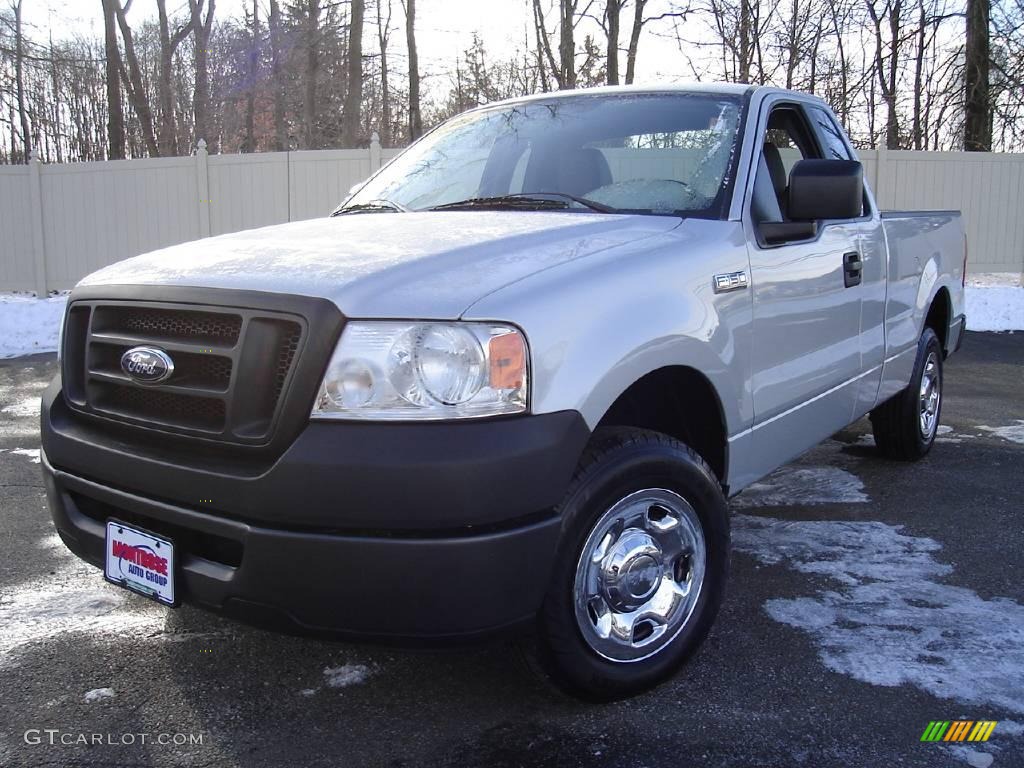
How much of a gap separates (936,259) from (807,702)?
3357mm

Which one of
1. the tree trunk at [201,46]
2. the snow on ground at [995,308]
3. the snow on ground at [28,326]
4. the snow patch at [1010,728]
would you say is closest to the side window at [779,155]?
the snow patch at [1010,728]

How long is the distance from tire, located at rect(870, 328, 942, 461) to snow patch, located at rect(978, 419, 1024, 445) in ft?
2.72

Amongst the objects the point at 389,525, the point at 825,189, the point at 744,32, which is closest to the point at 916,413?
the point at 825,189

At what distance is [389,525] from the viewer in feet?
6.86

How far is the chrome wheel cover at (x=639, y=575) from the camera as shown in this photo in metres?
2.50

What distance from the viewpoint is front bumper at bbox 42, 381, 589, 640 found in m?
2.07

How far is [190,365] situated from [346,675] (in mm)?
1127

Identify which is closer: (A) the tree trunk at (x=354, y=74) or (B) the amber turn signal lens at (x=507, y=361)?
(B) the amber turn signal lens at (x=507, y=361)

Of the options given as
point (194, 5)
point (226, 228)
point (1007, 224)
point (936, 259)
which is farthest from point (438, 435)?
point (194, 5)

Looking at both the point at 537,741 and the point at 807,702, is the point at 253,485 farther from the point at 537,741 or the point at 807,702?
the point at 807,702

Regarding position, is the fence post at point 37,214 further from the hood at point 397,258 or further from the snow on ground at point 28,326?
the hood at point 397,258

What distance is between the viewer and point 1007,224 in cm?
1448

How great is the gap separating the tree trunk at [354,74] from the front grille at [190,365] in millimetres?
18986

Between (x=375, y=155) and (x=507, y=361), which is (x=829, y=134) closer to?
(x=507, y=361)
